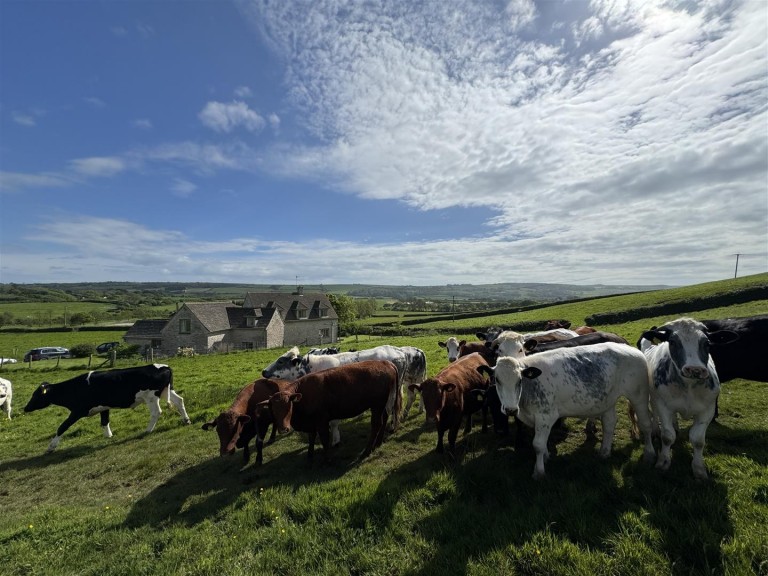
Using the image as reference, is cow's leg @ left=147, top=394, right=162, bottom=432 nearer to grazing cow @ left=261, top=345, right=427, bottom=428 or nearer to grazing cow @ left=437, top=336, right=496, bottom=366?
grazing cow @ left=261, top=345, right=427, bottom=428

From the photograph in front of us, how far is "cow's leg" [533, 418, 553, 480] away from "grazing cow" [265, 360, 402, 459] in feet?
11.0

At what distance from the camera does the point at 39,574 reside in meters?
4.85

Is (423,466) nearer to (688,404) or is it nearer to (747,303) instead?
(688,404)

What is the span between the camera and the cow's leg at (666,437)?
5594mm

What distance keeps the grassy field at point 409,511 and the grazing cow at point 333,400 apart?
25.7 inches

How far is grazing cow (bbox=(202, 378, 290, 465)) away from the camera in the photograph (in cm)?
750

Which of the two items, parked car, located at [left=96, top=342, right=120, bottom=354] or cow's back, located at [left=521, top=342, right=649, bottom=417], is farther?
parked car, located at [left=96, top=342, right=120, bottom=354]

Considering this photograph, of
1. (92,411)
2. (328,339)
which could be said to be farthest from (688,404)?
(328,339)

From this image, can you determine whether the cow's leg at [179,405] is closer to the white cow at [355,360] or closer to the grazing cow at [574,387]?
the white cow at [355,360]

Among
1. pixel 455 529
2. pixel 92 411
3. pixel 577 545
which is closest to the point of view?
pixel 577 545

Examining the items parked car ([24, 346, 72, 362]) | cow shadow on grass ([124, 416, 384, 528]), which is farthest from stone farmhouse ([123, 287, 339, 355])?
cow shadow on grass ([124, 416, 384, 528])

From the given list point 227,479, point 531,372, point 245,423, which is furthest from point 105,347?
point 531,372

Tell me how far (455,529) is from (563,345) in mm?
5150

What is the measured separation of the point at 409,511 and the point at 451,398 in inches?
90.8
